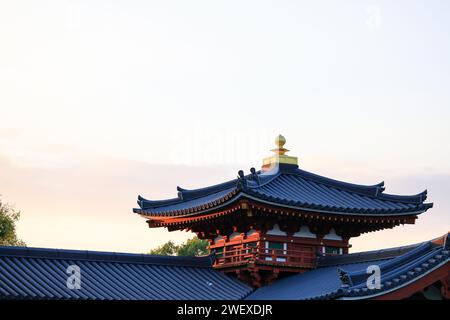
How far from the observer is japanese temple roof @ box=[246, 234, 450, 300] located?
26.5 meters

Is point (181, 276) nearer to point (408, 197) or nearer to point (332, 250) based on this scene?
A: point (332, 250)

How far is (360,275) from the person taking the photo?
27047 mm

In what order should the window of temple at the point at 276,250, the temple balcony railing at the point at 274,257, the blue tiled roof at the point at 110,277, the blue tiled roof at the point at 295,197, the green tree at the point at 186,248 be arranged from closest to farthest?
1. the blue tiled roof at the point at 110,277
2. the blue tiled roof at the point at 295,197
3. the temple balcony railing at the point at 274,257
4. the window of temple at the point at 276,250
5. the green tree at the point at 186,248

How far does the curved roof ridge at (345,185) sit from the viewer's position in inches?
1443

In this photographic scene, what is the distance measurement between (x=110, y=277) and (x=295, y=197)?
25.2 feet

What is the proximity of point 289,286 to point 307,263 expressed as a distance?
2063 millimetres

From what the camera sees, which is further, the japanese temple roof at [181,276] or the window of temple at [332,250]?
the window of temple at [332,250]

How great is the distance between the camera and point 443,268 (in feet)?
91.7

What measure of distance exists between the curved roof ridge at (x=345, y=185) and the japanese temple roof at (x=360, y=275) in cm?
394

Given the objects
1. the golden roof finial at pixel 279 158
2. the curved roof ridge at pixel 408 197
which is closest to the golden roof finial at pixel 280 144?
the golden roof finial at pixel 279 158

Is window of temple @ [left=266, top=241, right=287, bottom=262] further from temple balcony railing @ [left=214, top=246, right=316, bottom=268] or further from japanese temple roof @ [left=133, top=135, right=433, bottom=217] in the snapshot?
japanese temple roof @ [left=133, top=135, right=433, bottom=217]

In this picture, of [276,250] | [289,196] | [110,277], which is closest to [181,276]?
[110,277]

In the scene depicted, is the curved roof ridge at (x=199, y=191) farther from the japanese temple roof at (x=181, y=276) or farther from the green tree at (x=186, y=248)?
the green tree at (x=186, y=248)

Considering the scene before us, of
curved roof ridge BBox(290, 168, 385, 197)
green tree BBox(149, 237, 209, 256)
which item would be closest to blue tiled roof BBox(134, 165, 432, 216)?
curved roof ridge BBox(290, 168, 385, 197)
